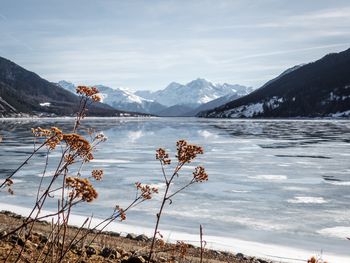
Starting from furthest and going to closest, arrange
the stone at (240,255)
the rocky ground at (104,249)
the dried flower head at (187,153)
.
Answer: the stone at (240,255)
the rocky ground at (104,249)
the dried flower head at (187,153)

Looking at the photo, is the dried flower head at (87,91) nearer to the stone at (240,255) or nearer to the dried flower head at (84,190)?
the dried flower head at (84,190)

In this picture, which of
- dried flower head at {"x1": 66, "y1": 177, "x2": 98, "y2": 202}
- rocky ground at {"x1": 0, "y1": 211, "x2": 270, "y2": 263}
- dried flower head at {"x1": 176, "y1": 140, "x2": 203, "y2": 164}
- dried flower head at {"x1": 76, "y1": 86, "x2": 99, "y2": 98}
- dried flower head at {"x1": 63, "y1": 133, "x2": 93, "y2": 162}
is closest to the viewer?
dried flower head at {"x1": 66, "y1": 177, "x2": 98, "y2": 202}

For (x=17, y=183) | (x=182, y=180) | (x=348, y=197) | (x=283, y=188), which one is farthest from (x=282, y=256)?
(x=17, y=183)

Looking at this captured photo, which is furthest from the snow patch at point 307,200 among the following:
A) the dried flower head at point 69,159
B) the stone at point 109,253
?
the dried flower head at point 69,159

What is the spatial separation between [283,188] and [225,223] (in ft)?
22.6

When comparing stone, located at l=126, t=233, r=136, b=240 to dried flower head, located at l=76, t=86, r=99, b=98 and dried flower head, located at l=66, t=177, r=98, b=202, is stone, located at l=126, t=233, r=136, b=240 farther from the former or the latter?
dried flower head, located at l=66, t=177, r=98, b=202

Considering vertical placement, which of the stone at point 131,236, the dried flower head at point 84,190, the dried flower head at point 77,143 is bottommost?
the stone at point 131,236

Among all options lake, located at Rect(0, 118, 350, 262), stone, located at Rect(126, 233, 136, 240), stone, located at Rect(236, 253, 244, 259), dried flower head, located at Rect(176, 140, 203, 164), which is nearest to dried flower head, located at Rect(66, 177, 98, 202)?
dried flower head, located at Rect(176, 140, 203, 164)

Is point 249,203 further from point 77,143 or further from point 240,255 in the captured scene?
point 77,143

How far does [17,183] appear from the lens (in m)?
20.6

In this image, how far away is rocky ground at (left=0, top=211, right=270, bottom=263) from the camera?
588cm

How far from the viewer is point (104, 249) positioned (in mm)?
7156

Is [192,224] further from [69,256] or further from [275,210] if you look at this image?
[69,256]

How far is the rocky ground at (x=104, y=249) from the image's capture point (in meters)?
5.88
